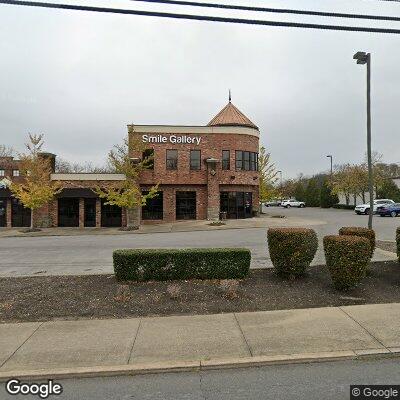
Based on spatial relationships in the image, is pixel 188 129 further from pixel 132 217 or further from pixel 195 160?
pixel 132 217

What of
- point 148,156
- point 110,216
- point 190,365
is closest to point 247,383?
point 190,365

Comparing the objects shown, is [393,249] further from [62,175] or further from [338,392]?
[62,175]

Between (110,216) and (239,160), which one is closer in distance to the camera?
(110,216)

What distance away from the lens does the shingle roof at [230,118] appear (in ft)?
100

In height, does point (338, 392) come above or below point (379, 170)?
below

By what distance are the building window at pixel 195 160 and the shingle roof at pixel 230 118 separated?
12.3 ft

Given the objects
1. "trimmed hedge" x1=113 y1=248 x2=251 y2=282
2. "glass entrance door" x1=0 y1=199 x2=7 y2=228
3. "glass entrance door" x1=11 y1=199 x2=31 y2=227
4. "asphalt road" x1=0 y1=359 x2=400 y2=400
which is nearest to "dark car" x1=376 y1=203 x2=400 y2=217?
"trimmed hedge" x1=113 y1=248 x2=251 y2=282

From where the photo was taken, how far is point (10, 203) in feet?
90.9

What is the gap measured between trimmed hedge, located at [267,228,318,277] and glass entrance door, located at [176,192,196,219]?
69.3 feet

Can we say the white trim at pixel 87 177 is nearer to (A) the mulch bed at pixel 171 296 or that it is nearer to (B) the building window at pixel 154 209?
(B) the building window at pixel 154 209

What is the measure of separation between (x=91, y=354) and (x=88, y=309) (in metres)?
1.84

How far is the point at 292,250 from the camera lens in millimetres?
7770

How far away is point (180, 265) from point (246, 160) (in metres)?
22.9

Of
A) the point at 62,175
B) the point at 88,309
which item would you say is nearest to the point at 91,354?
the point at 88,309
